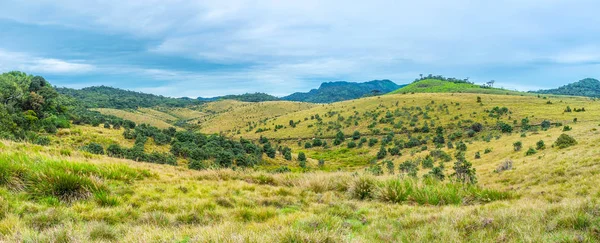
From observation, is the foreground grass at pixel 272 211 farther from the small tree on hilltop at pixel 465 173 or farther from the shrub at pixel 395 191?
the small tree on hilltop at pixel 465 173

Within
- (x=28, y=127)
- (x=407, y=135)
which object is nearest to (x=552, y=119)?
(x=407, y=135)

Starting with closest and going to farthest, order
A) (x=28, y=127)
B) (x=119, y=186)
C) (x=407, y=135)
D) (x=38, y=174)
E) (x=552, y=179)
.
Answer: (x=38, y=174), (x=119, y=186), (x=552, y=179), (x=28, y=127), (x=407, y=135)

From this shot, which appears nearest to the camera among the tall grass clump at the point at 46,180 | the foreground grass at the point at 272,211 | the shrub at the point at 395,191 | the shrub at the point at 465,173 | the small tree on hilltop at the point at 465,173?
the foreground grass at the point at 272,211

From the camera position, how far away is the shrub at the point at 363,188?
7852 millimetres

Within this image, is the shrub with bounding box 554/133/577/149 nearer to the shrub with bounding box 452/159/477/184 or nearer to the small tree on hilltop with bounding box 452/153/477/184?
the small tree on hilltop with bounding box 452/153/477/184

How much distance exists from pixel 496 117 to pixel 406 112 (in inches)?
1095

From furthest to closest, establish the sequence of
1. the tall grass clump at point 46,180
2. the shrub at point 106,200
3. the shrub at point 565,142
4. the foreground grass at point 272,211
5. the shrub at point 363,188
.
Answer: the shrub at point 565,142 < the shrub at point 363,188 < the tall grass clump at point 46,180 < the shrub at point 106,200 < the foreground grass at point 272,211

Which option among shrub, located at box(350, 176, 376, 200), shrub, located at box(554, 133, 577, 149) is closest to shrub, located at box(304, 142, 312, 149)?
shrub, located at box(554, 133, 577, 149)

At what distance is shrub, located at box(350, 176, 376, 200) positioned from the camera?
25.8 ft

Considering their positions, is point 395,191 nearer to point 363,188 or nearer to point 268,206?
point 363,188

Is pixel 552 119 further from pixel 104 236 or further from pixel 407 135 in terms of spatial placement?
pixel 104 236

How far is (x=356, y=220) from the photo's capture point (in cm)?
549

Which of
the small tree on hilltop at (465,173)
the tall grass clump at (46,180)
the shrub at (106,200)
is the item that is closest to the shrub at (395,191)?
the small tree on hilltop at (465,173)

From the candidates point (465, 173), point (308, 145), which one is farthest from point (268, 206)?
point (308, 145)
